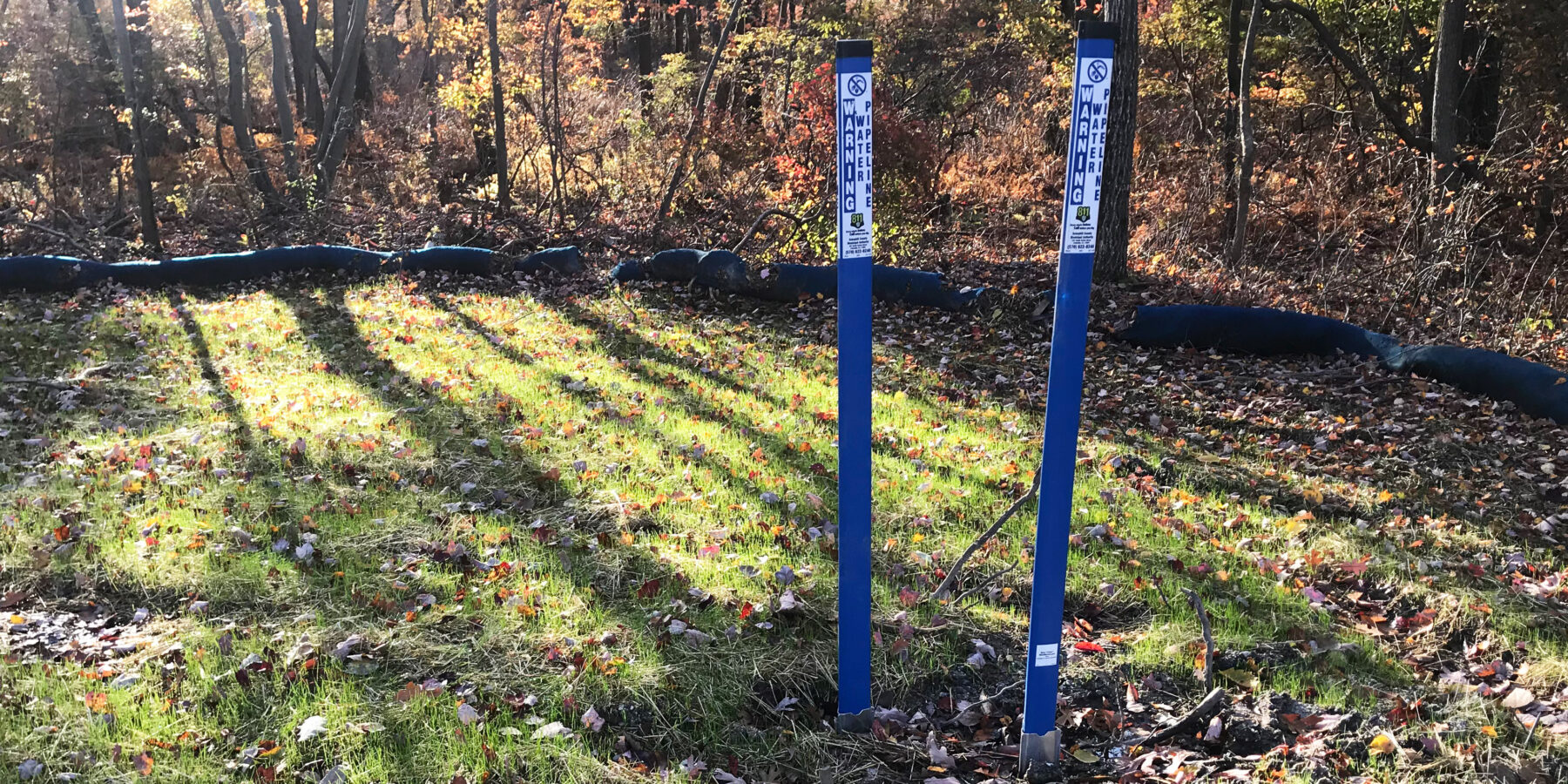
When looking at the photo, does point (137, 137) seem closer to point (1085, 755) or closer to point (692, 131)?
point (692, 131)

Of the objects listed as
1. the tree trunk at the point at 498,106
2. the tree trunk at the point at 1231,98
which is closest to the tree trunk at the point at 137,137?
the tree trunk at the point at 498,106

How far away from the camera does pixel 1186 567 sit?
4.58 m

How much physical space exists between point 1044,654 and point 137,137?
1282 centimetres

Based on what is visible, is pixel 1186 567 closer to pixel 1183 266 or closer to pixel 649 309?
pixel 649 309

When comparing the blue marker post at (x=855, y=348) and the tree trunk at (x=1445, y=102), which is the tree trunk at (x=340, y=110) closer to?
the blue marker post at (x=855, y=348)

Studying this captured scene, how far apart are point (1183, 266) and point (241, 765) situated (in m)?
11.0

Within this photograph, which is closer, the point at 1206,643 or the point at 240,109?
the point at 1206,643

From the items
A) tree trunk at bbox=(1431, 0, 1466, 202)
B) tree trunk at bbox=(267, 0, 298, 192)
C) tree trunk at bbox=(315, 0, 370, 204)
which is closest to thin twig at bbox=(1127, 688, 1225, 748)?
tree trunk at bbox=(1431, 0, 1466, 202)

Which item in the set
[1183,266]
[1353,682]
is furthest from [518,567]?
[1183,266]

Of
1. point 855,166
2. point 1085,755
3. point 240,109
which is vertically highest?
point 240,109

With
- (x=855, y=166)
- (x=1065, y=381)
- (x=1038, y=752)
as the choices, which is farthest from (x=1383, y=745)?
(x=855, y=166)

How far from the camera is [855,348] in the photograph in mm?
2885

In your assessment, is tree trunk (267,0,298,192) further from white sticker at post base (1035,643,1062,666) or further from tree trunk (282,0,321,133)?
white sticker at post base (1035,643,1062,666)

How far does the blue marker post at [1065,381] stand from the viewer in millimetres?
2600
